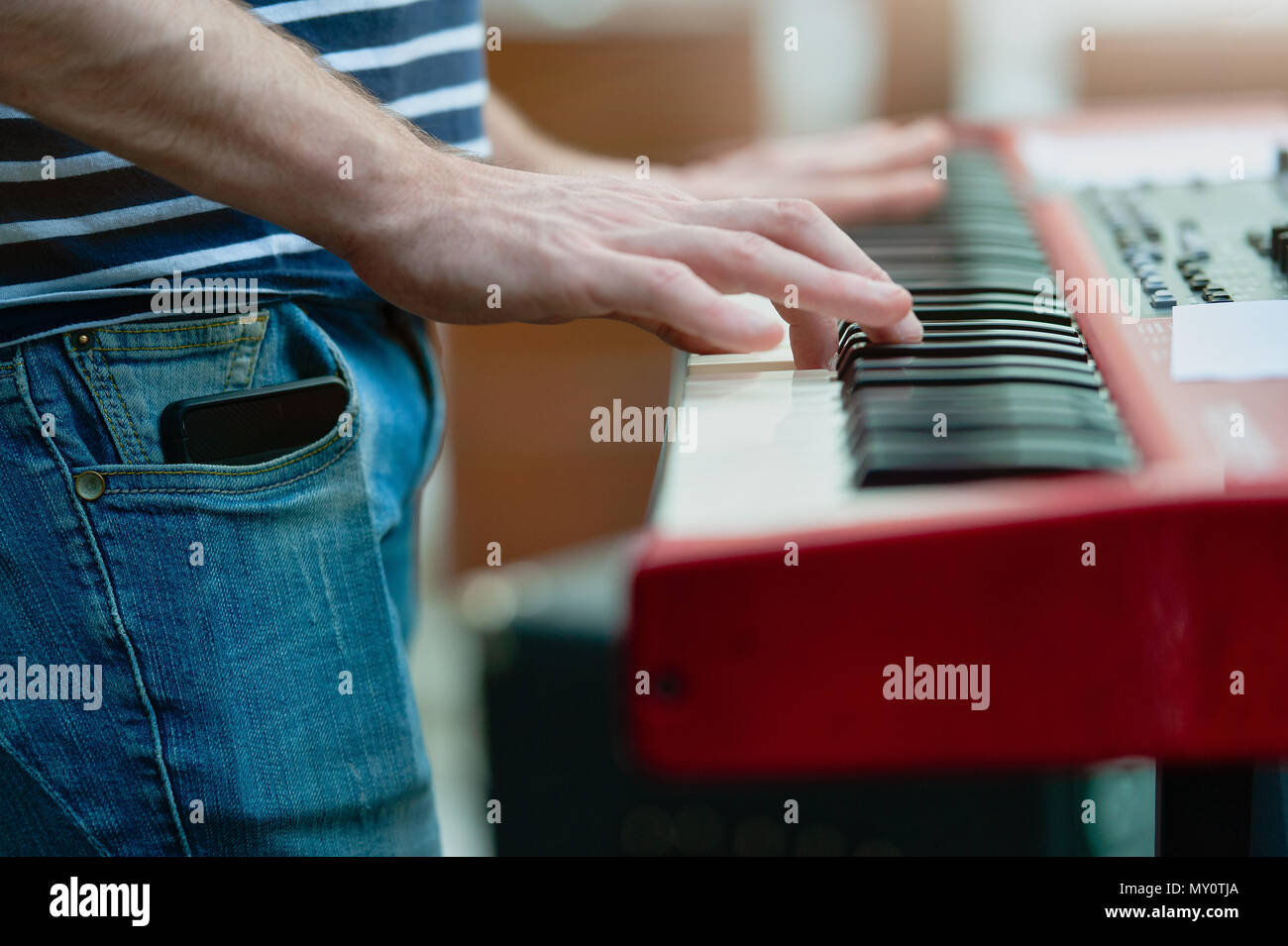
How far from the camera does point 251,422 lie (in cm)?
61

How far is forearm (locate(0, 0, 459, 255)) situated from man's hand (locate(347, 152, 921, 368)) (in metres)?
0.02

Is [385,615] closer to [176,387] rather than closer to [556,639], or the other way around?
[176,387]

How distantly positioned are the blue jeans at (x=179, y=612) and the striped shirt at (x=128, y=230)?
0.06 feet

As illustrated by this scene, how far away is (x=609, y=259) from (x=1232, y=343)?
0.28 metres

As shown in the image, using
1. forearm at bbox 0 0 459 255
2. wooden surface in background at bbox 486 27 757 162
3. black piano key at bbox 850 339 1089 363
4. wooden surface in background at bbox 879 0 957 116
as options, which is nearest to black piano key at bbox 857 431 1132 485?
black piano key at bbox 850 339 1089 363

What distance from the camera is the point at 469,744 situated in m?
1.98

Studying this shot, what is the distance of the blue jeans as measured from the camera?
574mm

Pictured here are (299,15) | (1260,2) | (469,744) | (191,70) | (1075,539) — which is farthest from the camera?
(469,744)

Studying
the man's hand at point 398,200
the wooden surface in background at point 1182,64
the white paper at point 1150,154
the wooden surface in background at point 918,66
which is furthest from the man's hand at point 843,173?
the wooden surface in background at point 918,66

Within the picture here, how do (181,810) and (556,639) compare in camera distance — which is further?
(556,639)

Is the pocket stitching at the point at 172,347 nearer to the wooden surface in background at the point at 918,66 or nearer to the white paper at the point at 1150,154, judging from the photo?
the white paper at the point at 1150,154

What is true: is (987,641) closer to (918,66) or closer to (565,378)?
(565,378)
